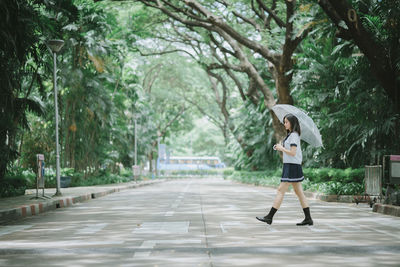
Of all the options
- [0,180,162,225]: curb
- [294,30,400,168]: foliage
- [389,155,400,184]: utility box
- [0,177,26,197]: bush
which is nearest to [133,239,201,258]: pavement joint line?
[0,180,162,225]: curb

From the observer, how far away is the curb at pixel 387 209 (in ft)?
40.2

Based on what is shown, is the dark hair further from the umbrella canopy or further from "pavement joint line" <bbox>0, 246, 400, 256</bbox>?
"pavement joint line" <bbox>0, 246, 400, 256</bbox>

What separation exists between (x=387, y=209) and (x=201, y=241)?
6.65 m

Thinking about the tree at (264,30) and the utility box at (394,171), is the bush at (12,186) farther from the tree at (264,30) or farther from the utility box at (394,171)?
the utility box at (394,171)

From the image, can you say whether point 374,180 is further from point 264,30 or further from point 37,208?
point 264,30

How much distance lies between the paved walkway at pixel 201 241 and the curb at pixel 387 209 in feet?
1.64

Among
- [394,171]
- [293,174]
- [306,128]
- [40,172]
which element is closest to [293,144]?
[293,174]

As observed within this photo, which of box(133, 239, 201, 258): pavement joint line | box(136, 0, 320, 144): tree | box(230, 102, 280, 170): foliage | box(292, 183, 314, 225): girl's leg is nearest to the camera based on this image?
box(133, 239, 201, 258): pavement joint line

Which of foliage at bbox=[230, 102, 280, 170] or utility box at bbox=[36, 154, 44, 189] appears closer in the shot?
utility box at bbox=[36, 154, 44, 189]

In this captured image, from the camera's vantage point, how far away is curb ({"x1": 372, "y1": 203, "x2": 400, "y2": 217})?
1224cm

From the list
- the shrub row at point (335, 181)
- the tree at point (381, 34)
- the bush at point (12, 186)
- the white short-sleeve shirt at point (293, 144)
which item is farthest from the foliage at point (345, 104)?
the bush at point (12, 186)

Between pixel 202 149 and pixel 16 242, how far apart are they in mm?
78451

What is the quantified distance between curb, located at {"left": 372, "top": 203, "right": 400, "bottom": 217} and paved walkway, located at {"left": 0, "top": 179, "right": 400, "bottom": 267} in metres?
0.50

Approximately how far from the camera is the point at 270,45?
27047mm
